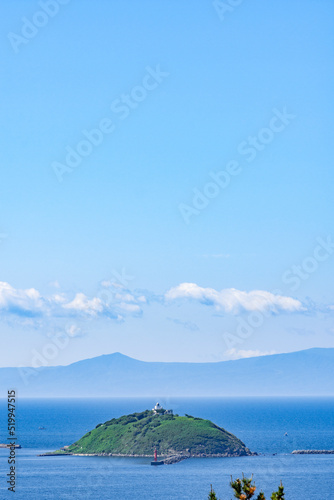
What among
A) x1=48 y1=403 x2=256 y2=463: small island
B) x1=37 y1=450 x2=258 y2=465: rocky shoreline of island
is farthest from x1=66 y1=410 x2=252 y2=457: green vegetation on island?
x1=37 y1=450 x2=258 y2=465: rocky shoreline of island

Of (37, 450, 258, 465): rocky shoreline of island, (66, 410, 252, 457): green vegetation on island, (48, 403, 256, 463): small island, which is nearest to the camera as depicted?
(37, 450, 258, 465): rocky shoreline of island

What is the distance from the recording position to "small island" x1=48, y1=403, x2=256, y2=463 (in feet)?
597

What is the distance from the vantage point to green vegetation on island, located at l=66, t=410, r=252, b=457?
18250cm

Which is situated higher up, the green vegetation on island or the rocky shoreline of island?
the green vegetation on island

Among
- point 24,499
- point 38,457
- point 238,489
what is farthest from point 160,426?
point 238,489

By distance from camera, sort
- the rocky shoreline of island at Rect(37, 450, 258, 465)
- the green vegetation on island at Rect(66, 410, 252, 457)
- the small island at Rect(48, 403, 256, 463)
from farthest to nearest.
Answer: the green vegetation on island at Rect(66, 410, 252, 457)
the small island at Rect(48, 403, 256, 463)
the rocky shoreline of island at Rect(37, 450, 258, 465)

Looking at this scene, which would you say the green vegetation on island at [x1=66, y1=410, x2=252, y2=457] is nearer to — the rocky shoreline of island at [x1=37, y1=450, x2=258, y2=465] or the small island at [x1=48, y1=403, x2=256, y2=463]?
the small island at [x1=48, y1=403, x2=256, y2=463]

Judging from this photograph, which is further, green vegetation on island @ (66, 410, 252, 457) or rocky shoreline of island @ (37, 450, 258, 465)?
green vegetation on island @ (66, 410, 252, 457)

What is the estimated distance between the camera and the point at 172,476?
5827 inches

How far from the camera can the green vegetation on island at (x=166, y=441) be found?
7185 inches

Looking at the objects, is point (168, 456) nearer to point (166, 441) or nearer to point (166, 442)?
point (166, 442)

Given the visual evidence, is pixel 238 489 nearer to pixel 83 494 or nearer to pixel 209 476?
pixel 83 494

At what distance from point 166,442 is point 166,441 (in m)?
0.41

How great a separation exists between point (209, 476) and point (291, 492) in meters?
22.4
